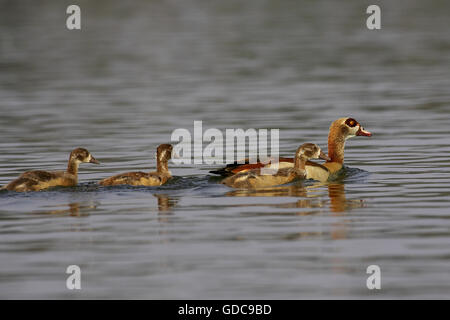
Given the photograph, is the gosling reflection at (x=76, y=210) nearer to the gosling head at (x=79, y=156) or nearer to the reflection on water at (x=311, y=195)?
the gosling head at (x=79, y=156)

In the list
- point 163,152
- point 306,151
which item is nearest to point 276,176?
point 306,151

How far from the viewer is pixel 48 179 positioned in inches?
690

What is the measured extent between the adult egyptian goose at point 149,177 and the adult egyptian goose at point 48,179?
0.58 m

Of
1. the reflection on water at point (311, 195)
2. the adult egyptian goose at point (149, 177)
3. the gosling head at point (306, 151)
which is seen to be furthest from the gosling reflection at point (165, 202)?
the gosling head at point (306, 151)

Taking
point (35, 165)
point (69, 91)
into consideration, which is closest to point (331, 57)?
point (69, 91)

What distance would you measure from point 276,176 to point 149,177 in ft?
6.95

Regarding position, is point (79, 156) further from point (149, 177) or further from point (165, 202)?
point (165, 202)

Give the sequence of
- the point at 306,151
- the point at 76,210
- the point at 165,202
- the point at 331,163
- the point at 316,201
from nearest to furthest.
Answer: the point at 76,210
the point at 316,201
the point at 165,202
the point at 306,151
the point at 331,163

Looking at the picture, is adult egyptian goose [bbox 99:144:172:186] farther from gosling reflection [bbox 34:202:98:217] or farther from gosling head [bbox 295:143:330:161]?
gosling head [bbox 295:143:330:161]

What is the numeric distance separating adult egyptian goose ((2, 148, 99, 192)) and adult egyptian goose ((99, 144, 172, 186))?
22.8 inches

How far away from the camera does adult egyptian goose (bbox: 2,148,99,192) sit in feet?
56.4

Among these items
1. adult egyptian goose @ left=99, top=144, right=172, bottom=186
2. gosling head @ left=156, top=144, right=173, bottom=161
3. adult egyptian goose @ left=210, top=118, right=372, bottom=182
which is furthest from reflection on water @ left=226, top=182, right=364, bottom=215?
gosling head @ left=156, top=144, right=173, bottom=161

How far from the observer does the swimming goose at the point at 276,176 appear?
1777 centimetres
